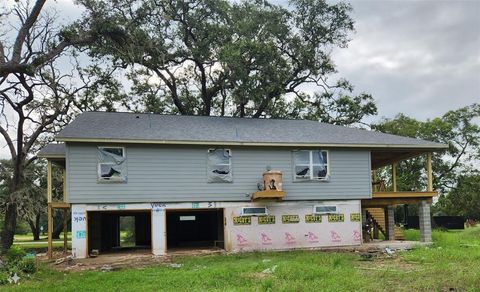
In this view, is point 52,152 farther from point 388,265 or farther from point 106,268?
point 388,265

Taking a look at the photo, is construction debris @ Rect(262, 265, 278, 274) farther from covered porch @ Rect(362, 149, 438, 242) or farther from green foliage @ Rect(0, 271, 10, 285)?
covered porch @ Rect(362, 149, 438, 242)

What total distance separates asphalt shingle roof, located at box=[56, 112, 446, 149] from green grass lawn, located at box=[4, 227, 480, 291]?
4.75 meters

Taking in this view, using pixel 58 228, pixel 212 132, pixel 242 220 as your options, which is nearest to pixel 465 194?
pixel 242 220

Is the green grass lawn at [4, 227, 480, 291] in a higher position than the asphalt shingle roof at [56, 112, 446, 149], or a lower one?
lower

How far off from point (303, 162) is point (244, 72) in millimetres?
10160

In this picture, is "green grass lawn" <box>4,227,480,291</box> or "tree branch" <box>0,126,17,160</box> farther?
"tree branch" <box>0,126,17,160</box>

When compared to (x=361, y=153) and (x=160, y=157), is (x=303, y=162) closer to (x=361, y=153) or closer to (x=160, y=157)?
(x=361, y=153)

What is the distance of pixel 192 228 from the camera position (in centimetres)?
2386

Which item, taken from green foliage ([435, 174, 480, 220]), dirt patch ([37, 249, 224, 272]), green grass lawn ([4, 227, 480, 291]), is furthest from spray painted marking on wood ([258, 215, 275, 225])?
green foliage ([435, 174, 480, 220])

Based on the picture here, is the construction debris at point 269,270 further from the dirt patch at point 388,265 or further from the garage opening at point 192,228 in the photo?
the garage opening at point 192,228

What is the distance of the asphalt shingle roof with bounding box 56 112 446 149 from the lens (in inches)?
664

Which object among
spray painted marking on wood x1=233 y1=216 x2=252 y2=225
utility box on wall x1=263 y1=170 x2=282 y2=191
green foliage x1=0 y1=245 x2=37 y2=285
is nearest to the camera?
green foliage x1=0 y1=245 x2=37 y2=285

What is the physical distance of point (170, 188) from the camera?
1725 cm

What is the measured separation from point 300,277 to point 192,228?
13551 mm
